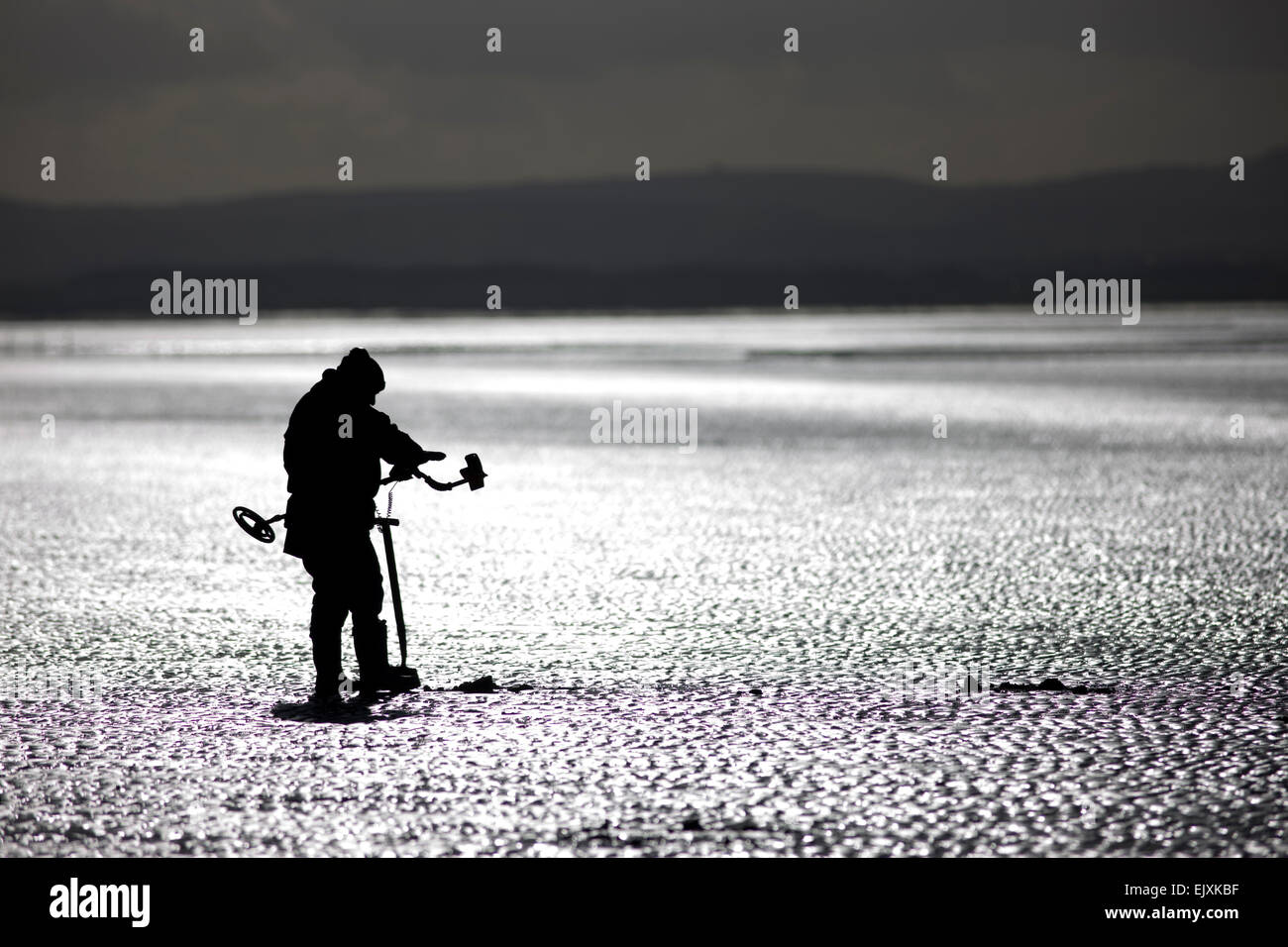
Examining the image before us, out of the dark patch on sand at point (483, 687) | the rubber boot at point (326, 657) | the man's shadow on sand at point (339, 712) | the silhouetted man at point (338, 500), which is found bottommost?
the man's shadow on sand at point (339, 712)

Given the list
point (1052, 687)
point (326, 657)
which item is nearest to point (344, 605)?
point (326, 657)

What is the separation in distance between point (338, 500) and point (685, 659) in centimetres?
177

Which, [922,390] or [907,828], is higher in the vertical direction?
[922,390]

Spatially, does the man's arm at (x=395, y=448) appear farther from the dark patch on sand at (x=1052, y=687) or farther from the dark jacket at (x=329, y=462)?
the dark patch on sand at (x=1052, y=687)

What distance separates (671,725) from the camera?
600 cm

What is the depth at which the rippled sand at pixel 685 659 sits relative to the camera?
4898 millimetres

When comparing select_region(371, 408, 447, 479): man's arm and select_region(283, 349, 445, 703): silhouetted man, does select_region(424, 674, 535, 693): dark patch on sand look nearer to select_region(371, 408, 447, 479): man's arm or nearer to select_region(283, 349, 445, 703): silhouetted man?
select_region(283, 349, 445, 703): silhouetted man

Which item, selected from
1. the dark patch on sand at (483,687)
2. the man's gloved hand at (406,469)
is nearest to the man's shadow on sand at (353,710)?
the dark patch on sand at (483,687)

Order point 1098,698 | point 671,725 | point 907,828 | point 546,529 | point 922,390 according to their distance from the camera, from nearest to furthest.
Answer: point 907,828, point 671,725, point 1098,698, point 546,529, point 922,390

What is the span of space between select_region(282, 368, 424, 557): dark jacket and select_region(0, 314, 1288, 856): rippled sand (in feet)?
2.38

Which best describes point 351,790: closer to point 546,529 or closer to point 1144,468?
point 546,529

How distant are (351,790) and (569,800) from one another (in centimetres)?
72
